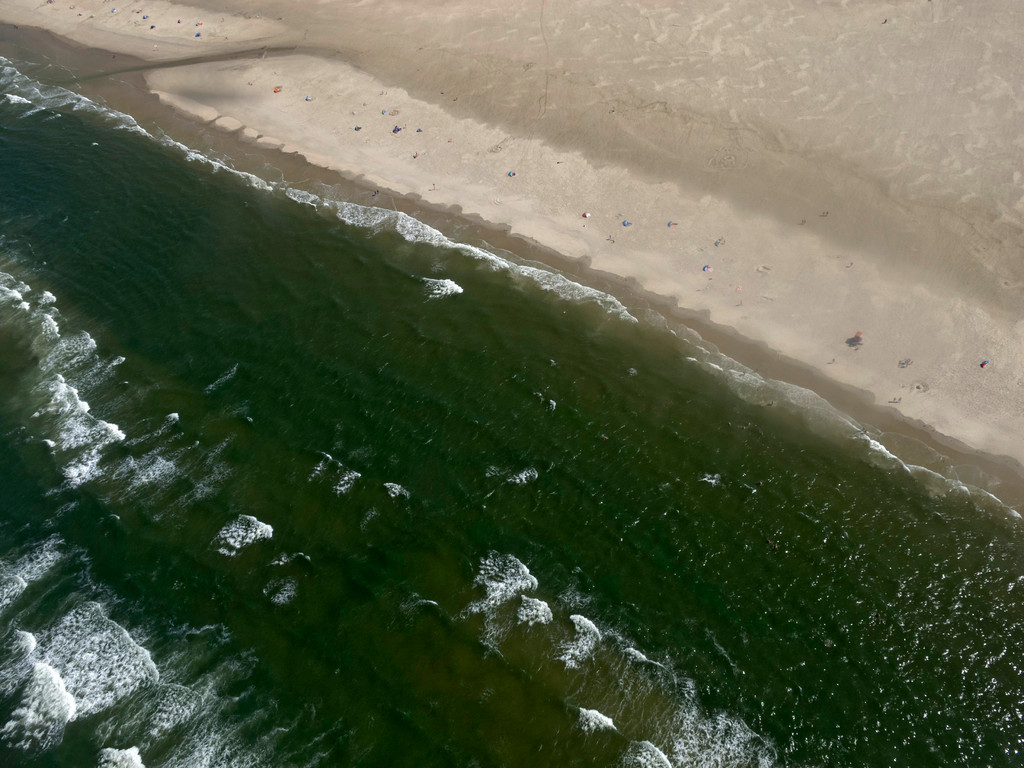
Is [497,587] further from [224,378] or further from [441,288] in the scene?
[224,378]

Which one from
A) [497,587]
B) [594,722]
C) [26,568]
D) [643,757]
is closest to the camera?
[643,757]

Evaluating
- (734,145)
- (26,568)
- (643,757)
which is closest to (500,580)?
(643,757)

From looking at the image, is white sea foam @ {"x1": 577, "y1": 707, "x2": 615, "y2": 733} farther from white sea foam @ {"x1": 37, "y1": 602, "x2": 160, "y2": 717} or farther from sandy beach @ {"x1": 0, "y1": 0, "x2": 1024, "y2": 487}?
sandy beach @ {"x1": 0, "y1": 0, "x2": 1024, "y2": 487}

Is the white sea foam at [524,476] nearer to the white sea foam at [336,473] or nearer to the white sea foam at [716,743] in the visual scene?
the white sea foam at [336,473]

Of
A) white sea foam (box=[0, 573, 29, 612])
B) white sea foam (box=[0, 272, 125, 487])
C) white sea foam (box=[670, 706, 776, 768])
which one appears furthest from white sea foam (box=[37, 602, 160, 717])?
white sea foam (box=[670, 706, 776, 768])

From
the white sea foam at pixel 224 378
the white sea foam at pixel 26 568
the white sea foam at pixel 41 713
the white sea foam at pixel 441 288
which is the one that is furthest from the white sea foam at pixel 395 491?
the white sea foam at pixel 26 568

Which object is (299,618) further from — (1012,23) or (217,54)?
(1012,23)

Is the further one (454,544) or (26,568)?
(26,568)
